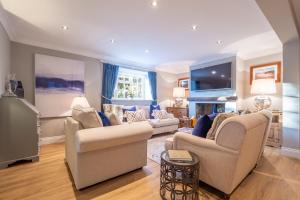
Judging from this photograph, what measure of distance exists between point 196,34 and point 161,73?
126 inches

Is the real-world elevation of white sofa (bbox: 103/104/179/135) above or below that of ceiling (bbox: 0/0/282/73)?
below

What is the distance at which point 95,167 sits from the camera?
179 centimetres

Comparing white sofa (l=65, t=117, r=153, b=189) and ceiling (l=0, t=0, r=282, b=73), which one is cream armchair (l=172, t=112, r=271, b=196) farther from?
ceiling (l=0, t=0, r=282, b=73)

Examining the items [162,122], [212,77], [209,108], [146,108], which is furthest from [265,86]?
[146,108]

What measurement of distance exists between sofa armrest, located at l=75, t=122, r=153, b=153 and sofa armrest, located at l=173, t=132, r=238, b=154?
452mm

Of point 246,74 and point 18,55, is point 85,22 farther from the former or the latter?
point 246,74

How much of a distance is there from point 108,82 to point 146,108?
4.86ft

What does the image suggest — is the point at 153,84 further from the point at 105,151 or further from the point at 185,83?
the point at 105,151

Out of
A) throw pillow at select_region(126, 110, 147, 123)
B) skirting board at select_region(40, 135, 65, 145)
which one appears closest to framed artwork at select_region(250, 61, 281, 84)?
throw pillow at select_region(126, 110, 147, 123)

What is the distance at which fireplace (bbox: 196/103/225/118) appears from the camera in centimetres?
456

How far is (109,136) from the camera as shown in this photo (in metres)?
1.78

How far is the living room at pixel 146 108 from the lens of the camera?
1.68 meters

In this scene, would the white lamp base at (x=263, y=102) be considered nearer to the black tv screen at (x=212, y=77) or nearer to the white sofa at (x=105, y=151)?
the black tv screen at (x=212, y=77)

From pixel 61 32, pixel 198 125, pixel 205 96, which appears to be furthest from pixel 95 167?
pixel 205 96
